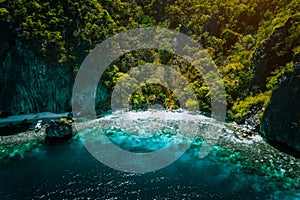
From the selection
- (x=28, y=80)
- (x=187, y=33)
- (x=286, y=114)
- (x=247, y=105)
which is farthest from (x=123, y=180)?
(x=187, y=33)

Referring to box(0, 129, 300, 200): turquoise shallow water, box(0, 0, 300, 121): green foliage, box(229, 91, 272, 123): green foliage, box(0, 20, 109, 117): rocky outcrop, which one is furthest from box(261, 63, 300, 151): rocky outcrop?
box(0, 20, 109, 117): rocky outcrop

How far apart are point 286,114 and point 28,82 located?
2033 inches

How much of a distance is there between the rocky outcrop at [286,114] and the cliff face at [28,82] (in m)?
43.4

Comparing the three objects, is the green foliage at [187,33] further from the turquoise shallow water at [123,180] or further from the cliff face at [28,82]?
the turquoise shallow water at [123,180]

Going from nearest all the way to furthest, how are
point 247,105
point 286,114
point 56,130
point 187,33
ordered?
point 286,114 < point 56,130 < point 247,105 < point 187,33

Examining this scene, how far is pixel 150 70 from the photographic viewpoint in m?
65.5

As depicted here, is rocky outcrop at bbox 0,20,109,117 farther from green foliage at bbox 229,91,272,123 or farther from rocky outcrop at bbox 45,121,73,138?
green foliage at bbox 229,91,272,123

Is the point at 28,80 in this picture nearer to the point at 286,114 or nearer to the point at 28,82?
the point at 28,82

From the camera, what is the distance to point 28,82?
50.5 m

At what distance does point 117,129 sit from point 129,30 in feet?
157

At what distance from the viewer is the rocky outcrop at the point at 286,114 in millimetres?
29922

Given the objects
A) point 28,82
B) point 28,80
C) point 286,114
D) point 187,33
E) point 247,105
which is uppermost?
point 187,33

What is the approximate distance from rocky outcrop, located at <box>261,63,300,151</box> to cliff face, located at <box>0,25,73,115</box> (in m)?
43.4

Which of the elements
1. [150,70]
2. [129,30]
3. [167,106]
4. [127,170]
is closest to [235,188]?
[127,170]
